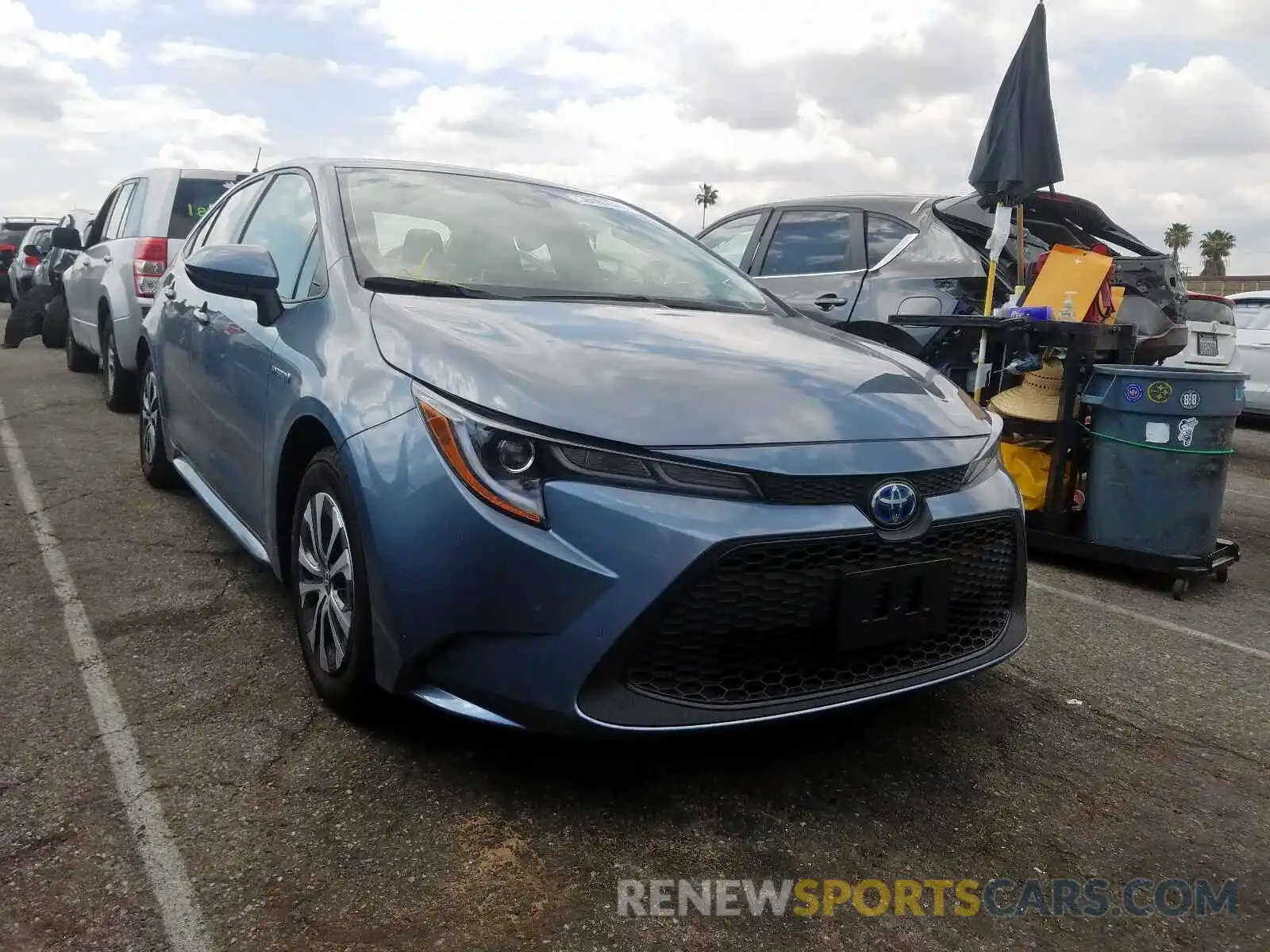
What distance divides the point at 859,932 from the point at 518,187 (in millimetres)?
2654

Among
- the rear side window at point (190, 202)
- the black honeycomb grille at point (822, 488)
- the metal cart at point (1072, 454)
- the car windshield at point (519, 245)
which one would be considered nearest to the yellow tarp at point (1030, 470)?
the metal cart at point (1072, 454)

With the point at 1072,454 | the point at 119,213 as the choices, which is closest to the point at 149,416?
the point at 119,213

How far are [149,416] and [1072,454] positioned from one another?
13.8ft

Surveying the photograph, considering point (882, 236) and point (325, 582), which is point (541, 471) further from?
point (882, 236)

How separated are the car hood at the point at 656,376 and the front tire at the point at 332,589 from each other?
0.38 metres

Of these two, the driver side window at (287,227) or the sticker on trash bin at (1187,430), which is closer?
the driver side window at (287,227)

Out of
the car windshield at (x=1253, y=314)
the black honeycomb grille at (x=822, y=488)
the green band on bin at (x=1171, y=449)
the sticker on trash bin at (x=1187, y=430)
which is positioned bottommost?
the green band on bin at (x=1171, y=449)

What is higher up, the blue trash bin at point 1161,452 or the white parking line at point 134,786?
the blue trash bin at point 1161,452

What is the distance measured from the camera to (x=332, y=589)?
2.57 m

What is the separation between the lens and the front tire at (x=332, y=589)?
7.86ft

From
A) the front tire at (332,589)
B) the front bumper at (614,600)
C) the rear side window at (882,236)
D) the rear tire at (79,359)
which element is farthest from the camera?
the rear tire at (79,359)

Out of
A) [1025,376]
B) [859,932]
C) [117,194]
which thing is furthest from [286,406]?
[117,194]

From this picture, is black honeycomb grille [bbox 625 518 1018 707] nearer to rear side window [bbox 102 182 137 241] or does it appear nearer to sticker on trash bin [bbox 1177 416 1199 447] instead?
sticker on trash bin [bbox 1177 416 1199 447]

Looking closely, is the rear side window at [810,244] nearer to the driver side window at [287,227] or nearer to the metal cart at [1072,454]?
the metal cart at [1072,454]
